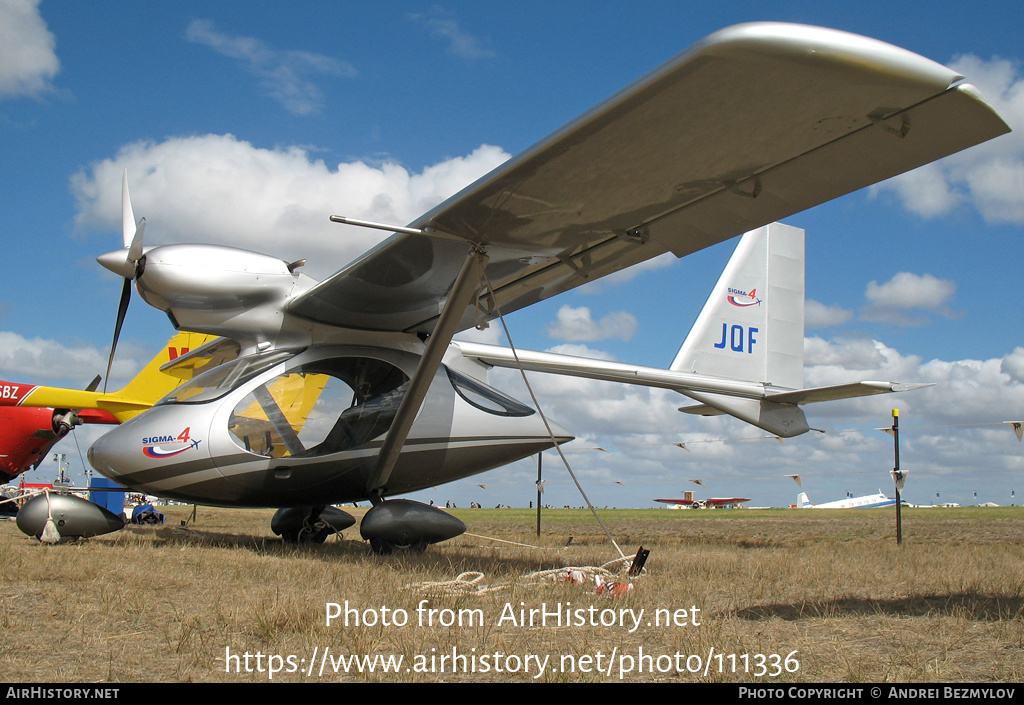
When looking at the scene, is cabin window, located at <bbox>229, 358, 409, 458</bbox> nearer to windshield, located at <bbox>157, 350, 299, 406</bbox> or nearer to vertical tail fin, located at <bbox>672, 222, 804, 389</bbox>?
windshield, located at <bbox>157, 350, 299, 406</bbox>

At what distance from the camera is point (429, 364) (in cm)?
646

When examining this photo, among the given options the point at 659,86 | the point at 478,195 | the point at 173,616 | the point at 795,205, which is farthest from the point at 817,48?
the point at 173,616

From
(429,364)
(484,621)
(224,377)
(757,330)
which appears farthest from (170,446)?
(757,330)

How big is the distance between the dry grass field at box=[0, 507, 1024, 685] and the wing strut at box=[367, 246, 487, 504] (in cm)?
107

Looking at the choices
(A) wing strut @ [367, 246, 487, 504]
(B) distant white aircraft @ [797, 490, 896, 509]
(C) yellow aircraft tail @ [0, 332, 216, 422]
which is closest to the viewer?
(A) wing strut @ [367, 246, 487, 504]

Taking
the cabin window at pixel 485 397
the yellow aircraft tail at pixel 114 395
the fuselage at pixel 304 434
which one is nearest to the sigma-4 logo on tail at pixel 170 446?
the fuselage at pixel 304 434

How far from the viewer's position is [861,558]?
747 centimetres

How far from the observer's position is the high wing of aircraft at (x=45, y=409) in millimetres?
15367

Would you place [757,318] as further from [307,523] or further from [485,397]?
[307,523]

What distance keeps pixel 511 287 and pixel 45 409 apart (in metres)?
13.3

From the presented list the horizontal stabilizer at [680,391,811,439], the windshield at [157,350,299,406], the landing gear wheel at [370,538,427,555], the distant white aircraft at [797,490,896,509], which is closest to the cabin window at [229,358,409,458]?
the windshield at [157,350,299,406]

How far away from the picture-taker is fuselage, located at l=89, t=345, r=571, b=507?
704cm

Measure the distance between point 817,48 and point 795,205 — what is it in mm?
1929

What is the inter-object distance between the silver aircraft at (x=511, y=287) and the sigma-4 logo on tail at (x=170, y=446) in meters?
0.03
